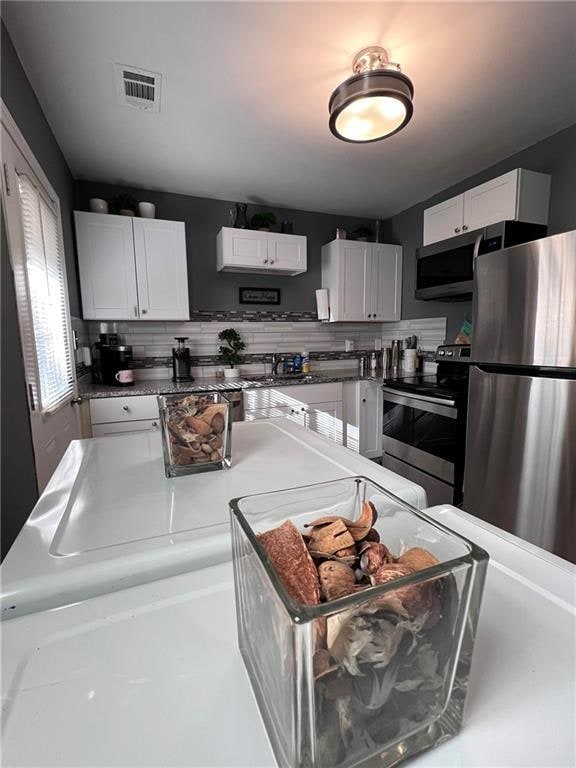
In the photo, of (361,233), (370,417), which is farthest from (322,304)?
(370,417)

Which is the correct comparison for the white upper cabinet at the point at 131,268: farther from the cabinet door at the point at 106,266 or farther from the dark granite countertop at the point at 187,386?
the dark granite countertop at the point at 187,386

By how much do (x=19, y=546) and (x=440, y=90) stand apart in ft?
7.85

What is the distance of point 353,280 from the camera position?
3.28 meters

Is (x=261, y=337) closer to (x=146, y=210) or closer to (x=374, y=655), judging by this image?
(x=146, y=210)

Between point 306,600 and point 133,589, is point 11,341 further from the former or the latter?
point 306,600

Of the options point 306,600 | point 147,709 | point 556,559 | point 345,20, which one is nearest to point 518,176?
point 345,20

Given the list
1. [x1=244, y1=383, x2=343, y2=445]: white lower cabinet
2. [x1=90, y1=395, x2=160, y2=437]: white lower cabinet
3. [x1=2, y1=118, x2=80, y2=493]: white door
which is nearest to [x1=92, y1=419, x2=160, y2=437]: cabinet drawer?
[x1=90, y1=395, x2=160, y2=437]: white lower cabinet

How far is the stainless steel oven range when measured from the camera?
81.7 inches

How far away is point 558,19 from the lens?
4.50 ft

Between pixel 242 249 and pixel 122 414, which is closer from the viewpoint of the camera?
pixel 122 414

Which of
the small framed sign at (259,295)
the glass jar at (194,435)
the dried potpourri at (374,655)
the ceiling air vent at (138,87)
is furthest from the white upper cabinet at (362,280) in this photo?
the dried potpourri at (374,655)

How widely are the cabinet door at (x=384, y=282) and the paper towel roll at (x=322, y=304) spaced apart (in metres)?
0.40

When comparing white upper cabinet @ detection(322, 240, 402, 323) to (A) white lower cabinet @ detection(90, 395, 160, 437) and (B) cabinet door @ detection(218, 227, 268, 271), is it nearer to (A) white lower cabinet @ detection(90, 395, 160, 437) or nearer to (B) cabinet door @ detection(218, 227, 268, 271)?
(B) cabinet door @ detection(218, 227, 268, 271)

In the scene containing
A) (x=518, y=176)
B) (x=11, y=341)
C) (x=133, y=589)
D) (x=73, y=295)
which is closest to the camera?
(x=133, y=589)
